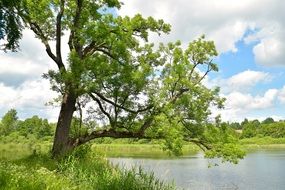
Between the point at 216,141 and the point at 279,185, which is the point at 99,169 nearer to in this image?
the point at 216,141

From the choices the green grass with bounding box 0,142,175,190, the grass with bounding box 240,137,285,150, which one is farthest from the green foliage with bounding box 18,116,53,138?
the green grass with bounding box 0,142,175,190

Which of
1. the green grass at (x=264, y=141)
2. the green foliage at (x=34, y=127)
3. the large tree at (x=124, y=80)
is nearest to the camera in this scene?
the large tree at (x=124, y=80)

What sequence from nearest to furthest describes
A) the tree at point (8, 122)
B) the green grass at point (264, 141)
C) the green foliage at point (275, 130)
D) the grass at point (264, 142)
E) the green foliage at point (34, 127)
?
1. the green foliage at point (34, 127)
2. the tree at point (8, 122)
3. the grass at point (264, 142)
4. the green grass at point (264, 141)
5. the green foliage at point (275, 130)

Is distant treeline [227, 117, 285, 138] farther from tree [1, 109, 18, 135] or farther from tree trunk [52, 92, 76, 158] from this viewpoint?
tree trunk [52, 92, 76, 158]

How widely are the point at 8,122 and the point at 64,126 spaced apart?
70.4m

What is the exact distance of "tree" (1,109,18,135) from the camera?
278 ft

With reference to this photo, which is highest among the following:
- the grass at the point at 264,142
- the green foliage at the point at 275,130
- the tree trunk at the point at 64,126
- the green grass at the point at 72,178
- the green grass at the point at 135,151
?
the green foliage at the point at 275,130

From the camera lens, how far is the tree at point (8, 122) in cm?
8460

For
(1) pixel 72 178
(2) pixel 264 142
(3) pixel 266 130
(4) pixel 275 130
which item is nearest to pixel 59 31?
(1) pixel 72 178

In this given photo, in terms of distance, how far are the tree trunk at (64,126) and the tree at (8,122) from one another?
65184 mm

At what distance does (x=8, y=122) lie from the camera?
86562 millimetres

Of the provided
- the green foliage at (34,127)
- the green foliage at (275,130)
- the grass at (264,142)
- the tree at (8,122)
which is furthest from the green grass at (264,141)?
the tree at (8,122)

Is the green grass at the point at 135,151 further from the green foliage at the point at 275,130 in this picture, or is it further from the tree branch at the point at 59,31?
the green foliage at the point at 275,130

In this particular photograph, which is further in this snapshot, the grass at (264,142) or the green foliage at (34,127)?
the grass at (264,142)
